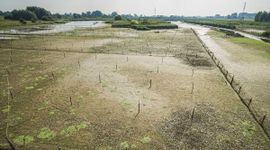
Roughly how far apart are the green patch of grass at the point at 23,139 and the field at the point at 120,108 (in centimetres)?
5

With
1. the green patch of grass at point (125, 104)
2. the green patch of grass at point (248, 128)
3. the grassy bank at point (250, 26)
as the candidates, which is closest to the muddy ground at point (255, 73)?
the green patch of grass at point (248, 128)

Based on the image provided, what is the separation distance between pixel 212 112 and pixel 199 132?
307 centimetres

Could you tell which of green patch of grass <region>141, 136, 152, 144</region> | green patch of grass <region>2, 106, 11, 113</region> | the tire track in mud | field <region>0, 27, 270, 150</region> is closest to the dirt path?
the tire track in mud

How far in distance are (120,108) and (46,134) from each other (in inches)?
209

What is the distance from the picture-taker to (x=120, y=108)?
1487 cm

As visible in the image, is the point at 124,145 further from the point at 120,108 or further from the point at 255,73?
the point at 255,73

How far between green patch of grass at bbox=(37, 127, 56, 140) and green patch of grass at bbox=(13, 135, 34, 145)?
1.55 feet

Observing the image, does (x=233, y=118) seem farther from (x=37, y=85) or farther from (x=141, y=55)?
(x=141, y=55)

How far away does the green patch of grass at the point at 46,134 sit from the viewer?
11.4m

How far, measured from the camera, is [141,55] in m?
31.5

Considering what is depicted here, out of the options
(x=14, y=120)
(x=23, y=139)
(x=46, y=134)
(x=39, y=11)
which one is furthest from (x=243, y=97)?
(x=39, y=11)

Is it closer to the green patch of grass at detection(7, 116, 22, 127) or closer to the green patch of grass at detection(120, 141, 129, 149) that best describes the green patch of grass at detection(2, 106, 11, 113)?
the green patch of grass at detection(7, 116, 22, 127)

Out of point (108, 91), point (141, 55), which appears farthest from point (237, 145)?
point (141, 55)

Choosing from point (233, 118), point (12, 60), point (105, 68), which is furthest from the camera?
point (12, 60)
